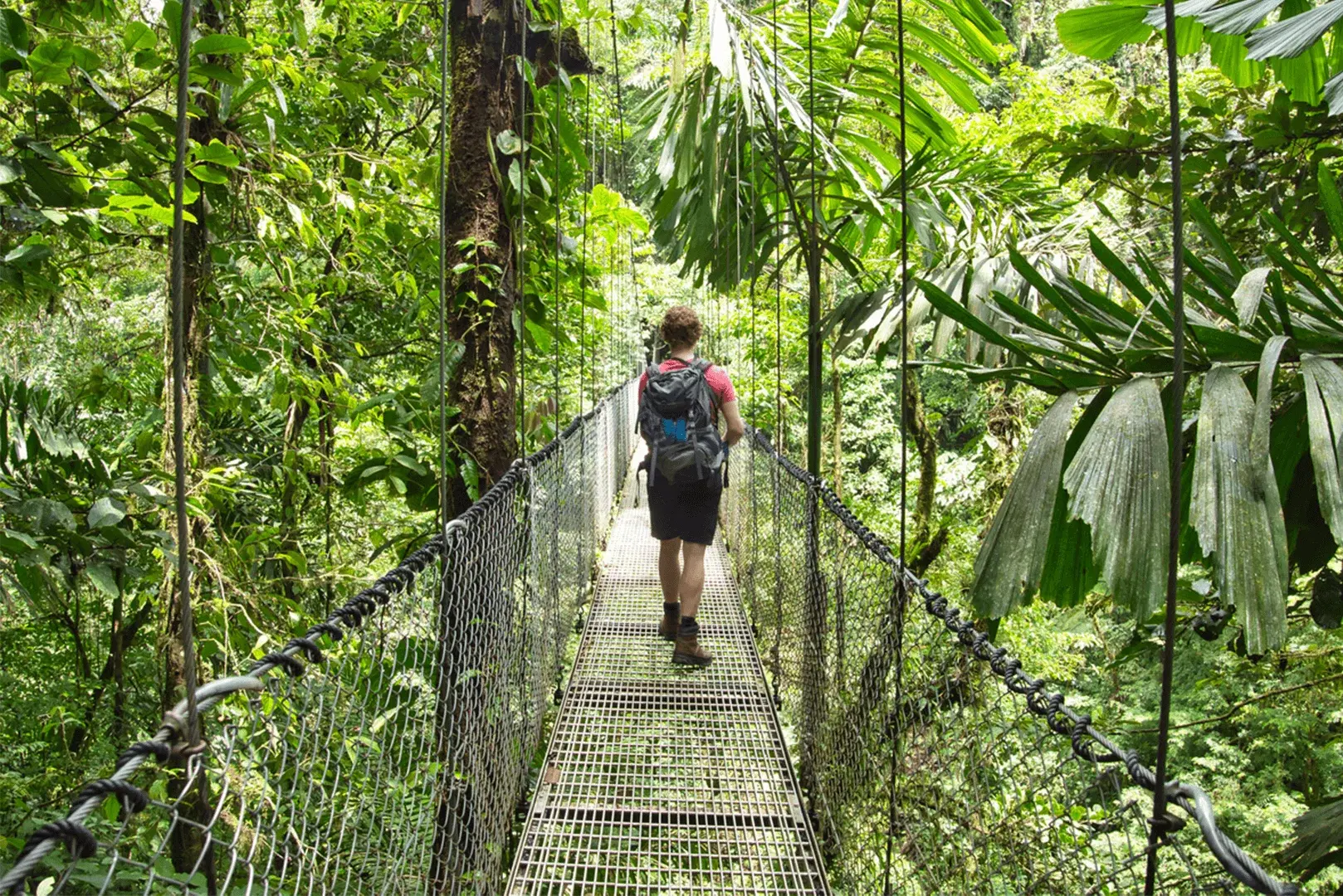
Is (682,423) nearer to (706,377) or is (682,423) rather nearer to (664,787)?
(706,377)

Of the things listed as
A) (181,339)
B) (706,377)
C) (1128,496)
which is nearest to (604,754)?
(706,377)

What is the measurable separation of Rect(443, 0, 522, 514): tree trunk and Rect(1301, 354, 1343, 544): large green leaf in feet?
5.22

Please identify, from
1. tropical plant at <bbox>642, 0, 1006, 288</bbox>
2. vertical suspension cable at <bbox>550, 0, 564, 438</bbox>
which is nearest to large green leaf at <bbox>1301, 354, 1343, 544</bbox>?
tropical plant at <bbox>642, 0, 1006, 288</bbox>

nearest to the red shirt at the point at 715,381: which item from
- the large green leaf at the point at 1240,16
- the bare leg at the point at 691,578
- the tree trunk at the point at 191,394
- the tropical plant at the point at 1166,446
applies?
the bare leg at the point at 691,578

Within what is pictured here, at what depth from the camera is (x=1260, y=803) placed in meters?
5.59

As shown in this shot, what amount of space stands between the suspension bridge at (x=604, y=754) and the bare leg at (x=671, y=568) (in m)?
0.20

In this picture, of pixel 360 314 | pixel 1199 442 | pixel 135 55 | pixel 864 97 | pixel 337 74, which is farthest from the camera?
pixel 360 314

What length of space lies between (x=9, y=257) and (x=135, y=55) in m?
0.36

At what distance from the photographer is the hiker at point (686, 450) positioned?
92.3 inches

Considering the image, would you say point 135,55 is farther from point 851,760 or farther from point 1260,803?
point 1260,803

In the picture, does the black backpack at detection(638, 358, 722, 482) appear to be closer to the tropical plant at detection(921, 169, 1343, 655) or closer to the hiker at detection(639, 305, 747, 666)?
the hiker at detection(639, 305, 747, 666)

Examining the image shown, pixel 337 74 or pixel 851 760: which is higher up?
pixel 337 74

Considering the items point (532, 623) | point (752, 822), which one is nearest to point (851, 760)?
point (752, 822)

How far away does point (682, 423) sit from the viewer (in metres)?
2.36
